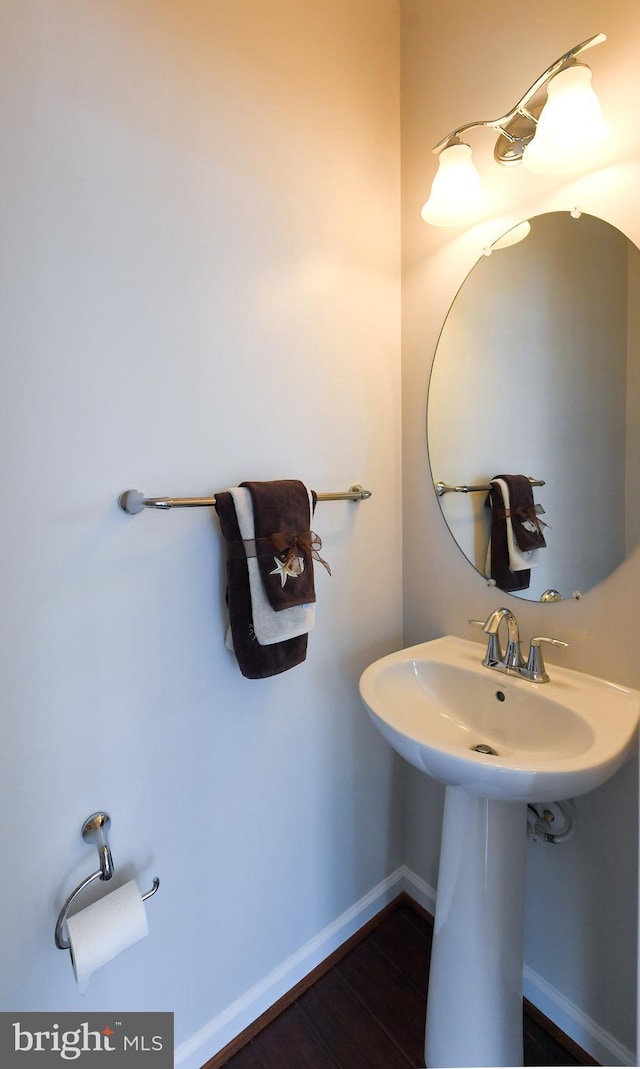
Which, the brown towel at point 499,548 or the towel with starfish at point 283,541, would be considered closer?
the towel with starfish at point 283,541

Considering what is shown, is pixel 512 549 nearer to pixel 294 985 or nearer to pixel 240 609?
pixel 240 609

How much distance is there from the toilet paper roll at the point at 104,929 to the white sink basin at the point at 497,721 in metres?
0.58

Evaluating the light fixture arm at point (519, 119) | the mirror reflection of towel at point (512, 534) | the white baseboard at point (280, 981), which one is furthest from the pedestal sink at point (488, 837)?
the light fixture arm at point (519, 119)

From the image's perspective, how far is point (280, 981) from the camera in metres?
1.26

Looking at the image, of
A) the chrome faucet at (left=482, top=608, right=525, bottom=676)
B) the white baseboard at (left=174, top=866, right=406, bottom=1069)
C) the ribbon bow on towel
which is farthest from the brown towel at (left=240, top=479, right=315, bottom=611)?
the white baseboard at (left=174, top=866, right=406, bottom=1069)

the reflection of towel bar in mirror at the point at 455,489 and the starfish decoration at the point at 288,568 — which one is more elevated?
the reflection of towel bar in mirror at the point at 455,489

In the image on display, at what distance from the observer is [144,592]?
3.15 feet

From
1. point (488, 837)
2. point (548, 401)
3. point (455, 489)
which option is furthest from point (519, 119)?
point (488, 837)

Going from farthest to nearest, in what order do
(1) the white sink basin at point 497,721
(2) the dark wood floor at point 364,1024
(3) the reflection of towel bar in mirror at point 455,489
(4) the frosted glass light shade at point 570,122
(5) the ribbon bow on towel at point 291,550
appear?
(3) the reflection of towel bar in mirror at point 455,489
(2) the dark wood floor at point 364,1024
(5) the ribbon bow on towel at point 291,550
(4) the frosted glass light shade at point 570,122
(1) the white sink basin at point 497,721

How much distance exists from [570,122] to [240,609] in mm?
1168

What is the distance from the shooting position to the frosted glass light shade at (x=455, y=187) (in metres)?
1.15

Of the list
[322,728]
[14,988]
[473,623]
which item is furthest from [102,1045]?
[473,623]

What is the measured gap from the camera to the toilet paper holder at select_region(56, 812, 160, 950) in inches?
33.7

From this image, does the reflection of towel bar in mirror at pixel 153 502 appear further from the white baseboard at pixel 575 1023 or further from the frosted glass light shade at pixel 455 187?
the white baseboard at pixel 575 1023
